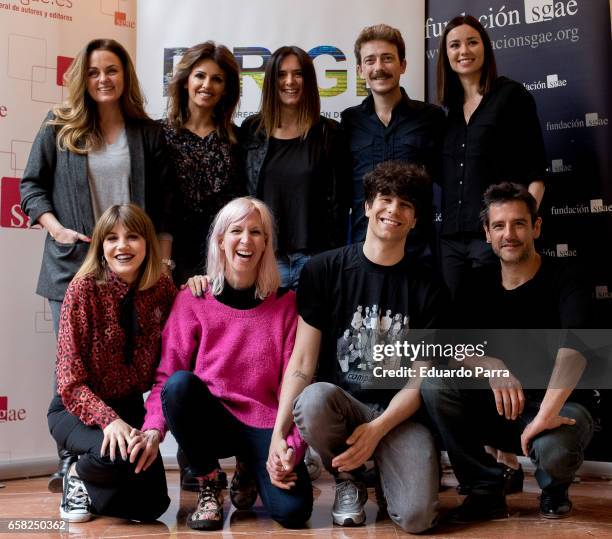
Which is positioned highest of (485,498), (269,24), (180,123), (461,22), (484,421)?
(269,24)

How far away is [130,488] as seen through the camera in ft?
7.63

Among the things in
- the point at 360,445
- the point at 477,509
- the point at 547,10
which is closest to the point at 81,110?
the point at 360,445

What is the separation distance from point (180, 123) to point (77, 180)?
1.54ft

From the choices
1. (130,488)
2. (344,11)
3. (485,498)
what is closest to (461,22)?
(344,11)

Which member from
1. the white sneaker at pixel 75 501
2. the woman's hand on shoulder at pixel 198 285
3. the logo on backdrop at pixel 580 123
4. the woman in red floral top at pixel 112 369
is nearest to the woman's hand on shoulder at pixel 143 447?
the woman in red floral top at pixel 112 369

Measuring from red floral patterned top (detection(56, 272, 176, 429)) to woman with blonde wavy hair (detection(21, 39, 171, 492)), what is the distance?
0.38 meters

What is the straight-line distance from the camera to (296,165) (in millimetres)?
2898

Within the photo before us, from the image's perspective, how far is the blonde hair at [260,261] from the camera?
2494 mm

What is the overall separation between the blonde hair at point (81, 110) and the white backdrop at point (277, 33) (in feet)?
2.41

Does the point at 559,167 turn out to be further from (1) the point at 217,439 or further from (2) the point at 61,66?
(2) the point at 61,66

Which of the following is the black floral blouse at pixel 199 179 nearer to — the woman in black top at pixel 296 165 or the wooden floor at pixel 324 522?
the woman in black top at pixel 296 165

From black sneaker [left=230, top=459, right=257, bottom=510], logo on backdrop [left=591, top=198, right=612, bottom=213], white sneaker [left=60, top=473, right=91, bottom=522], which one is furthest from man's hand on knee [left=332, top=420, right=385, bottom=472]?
logo on backdrop [left=591, top=198, right=612, bottom=213]

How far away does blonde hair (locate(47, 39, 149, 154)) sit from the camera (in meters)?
2.83

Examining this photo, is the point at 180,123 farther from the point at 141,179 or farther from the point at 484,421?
the point at 484,421
